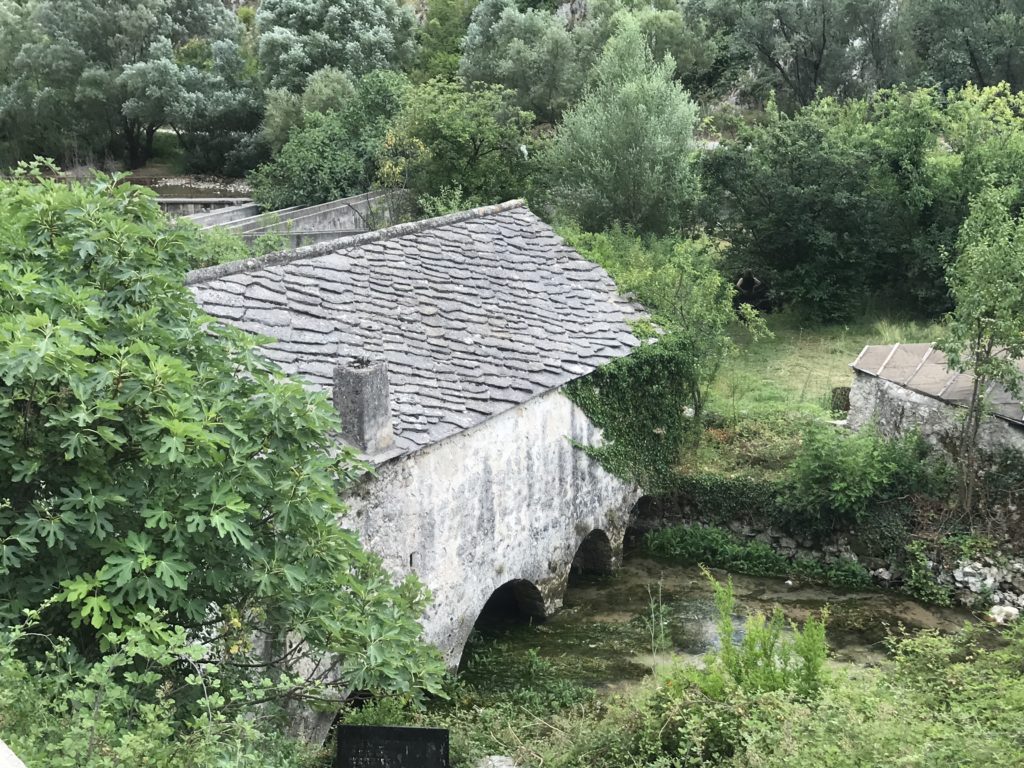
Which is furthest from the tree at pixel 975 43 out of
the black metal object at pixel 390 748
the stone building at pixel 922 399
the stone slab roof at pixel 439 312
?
the black metal object at pixel 390 748

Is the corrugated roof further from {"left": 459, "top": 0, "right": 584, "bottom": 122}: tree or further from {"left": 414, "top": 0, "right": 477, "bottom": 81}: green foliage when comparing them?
{"left": 414, "top": 0, "right": 477, "bottom": 81}: green foliage

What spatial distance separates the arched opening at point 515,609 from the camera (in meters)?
13.7

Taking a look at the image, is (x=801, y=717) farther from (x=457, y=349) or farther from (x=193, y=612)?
(x=457, y=349)

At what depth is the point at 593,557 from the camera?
1528 centimetres

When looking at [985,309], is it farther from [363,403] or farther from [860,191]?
[860,191]

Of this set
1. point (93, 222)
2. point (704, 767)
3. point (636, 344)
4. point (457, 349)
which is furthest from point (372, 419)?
point (636, 344)

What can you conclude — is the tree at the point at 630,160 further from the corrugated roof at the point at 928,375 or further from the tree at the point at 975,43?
the tree at the point at 975,43

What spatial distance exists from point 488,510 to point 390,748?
4659 mm

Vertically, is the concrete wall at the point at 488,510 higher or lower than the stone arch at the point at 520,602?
higher

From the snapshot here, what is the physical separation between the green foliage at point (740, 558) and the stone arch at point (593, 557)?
113cm

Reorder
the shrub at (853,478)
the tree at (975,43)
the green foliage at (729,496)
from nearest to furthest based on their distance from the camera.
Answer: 1. the shrub at (853,478)
2. the green foliage at (729,496)
3. the tree at (975,43)

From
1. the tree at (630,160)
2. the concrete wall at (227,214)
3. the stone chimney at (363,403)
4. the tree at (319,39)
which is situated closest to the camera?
the stone chimney at (363,403)

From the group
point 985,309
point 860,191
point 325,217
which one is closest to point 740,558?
point 985,309

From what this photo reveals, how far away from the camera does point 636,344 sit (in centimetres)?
1487
